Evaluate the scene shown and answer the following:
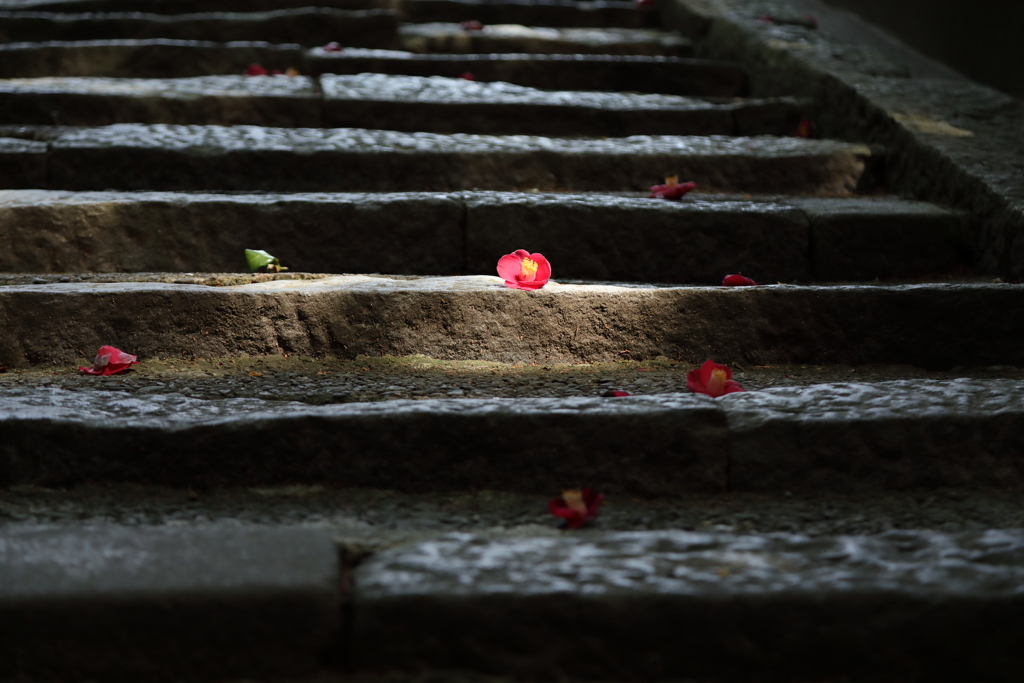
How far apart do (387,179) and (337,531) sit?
1.38 m

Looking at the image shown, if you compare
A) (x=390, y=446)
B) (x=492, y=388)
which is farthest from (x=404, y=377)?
(x=390, y=446)

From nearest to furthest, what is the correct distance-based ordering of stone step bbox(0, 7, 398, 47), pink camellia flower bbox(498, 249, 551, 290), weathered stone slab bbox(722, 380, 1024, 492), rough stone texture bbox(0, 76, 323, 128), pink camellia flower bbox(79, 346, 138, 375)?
weathered stone slab bbox(722, 380, 1024, 492)
pink camellia flower bbox(79, 346, 138, 375)
pink camellia flower bbox(498, 249, 551, 290)
rough stone texture bbox(0, 76, 323, 128)
stone step bbox(0, 7, 398, 47)

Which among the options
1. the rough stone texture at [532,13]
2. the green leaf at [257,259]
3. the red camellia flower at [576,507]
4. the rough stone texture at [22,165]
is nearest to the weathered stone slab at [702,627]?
the red camellia flower at [576,507]

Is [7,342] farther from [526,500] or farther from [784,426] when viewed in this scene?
[784,426]

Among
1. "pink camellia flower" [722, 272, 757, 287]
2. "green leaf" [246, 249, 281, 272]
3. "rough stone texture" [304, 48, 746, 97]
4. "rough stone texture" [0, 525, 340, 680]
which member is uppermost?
"rough stone texture" [304, 48, 746, 97]

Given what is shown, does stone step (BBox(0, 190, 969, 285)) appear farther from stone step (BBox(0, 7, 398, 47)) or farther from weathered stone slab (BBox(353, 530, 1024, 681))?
stone step (BBox(0, 7, 398, 47))

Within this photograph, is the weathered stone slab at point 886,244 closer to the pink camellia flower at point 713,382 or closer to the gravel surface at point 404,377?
the gravel surface at point 404,377

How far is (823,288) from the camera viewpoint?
1742mm

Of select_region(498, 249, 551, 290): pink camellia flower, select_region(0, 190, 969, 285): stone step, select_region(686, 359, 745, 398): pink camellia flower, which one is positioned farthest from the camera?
select_region(0, 190, 969, 285): stone step

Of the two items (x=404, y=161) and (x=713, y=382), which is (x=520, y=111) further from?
(x=713, y=382)

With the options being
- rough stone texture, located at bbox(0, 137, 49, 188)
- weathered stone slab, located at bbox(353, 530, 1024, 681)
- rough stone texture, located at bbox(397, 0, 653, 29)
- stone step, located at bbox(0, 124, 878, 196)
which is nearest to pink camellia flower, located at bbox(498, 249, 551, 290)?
stone step, located at bbox(0, 124, 878, 196)

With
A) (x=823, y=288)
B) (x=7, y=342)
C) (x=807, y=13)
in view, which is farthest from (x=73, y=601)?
(x=807, y=13)

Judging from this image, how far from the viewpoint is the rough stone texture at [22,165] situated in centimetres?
225

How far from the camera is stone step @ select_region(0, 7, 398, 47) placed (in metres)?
3.39
